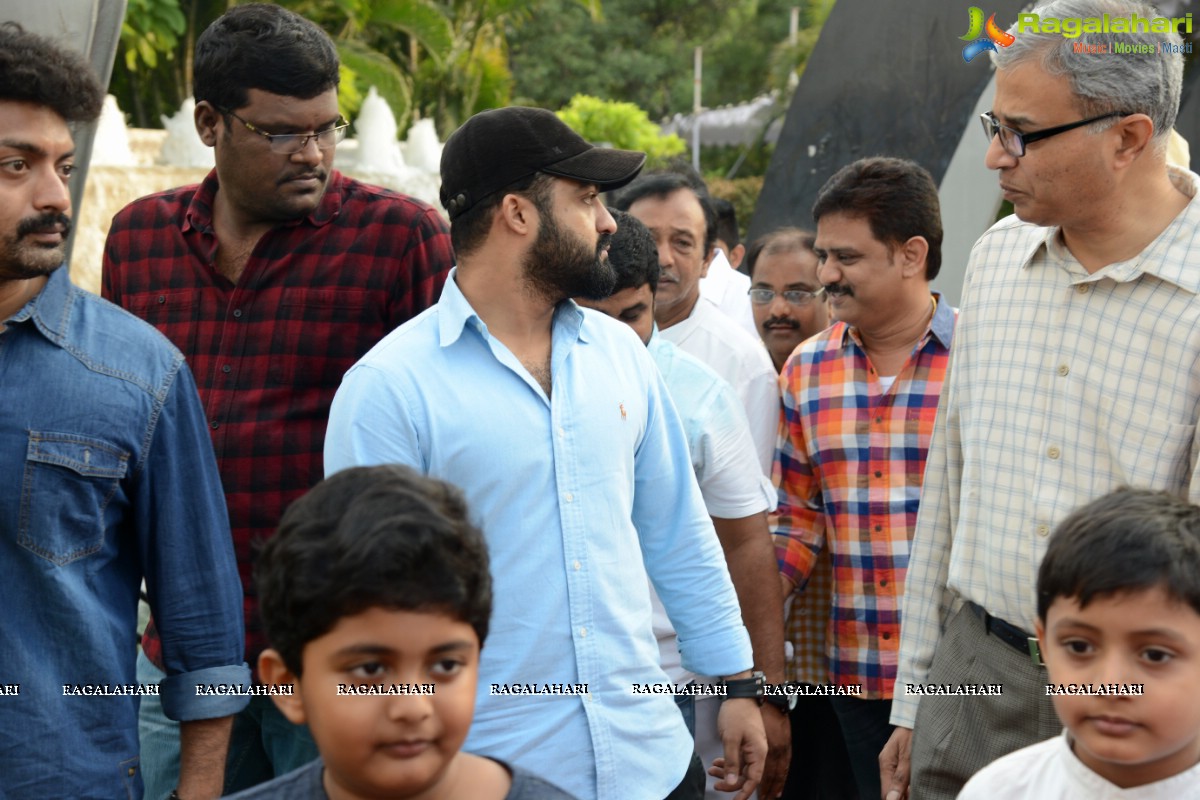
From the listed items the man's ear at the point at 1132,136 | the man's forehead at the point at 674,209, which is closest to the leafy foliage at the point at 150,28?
the man's forehead at the point at 674,209

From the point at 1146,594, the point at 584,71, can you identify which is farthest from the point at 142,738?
the point at 584,71

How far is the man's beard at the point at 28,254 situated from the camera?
8.54ft

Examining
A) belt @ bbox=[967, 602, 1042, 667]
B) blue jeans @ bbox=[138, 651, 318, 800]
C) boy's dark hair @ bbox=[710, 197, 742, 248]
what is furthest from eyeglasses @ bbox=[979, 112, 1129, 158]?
boy's dark hair @ bbox=[710, 197, 742, 248]

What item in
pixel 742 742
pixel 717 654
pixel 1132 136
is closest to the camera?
pixel 1132 136

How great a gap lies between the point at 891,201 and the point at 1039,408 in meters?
1.43

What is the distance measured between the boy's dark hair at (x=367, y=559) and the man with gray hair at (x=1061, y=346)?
1491 mm

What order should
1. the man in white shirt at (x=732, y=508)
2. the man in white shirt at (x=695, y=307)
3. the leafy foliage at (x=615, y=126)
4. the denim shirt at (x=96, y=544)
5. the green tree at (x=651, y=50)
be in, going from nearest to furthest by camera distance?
1. the denim shirt at (x=96, y=544)
2. the man in white shirt at (x=732, y=508)
3. the man in white shirt at (x=695, y=307)
4. the leafy foliage at (x=615, y=126)
5. the green tree at (x=651, y=50)

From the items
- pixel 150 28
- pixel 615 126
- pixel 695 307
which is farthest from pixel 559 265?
pixel 615 126

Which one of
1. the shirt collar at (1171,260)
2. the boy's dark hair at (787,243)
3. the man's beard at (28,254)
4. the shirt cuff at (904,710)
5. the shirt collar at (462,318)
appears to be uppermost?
the shirt collar at (1171,260)

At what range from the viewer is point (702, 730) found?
436 cm

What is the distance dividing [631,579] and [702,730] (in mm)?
1530

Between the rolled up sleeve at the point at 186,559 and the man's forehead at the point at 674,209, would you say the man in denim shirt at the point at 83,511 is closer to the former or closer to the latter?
the rolled up sleeve at the point at 186,559

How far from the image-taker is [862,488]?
13.7ft

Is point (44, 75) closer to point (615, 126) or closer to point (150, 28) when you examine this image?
→ point (150, 28)
